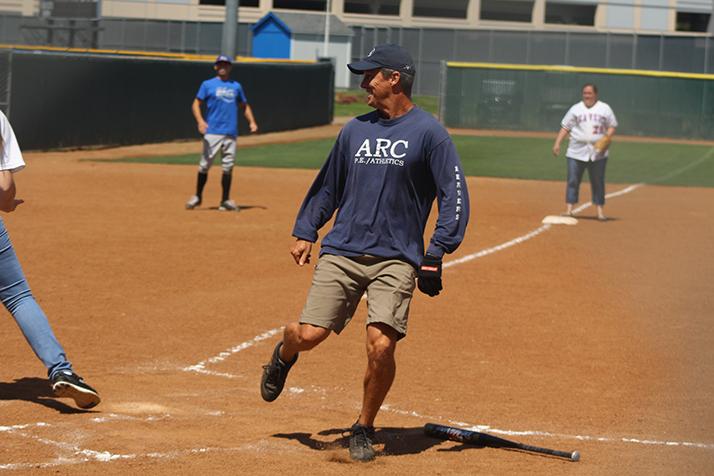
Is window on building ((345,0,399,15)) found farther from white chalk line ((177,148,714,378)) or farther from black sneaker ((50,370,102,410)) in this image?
black sneaker ((50,370,102,410))

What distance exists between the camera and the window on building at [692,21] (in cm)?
7400

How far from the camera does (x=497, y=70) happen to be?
39.3 metres

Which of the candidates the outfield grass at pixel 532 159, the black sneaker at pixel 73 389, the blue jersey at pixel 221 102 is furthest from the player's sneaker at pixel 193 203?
the black sneaker at pixel 73 389

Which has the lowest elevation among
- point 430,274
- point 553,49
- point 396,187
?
point 430,274

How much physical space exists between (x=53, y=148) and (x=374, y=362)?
21881 mm

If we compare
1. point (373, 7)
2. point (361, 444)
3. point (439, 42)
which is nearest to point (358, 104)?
point (439, 42)

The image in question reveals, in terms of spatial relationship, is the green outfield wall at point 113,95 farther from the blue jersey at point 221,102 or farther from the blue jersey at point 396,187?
the blue jersey at point 396,187

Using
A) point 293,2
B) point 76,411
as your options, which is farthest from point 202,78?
point 293,2

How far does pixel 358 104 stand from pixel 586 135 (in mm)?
31869

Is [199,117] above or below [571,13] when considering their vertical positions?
below

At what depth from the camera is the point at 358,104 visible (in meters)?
49.3

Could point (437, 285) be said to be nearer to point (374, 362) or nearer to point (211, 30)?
point (374, 362)

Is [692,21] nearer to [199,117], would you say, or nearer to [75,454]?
[199,117]

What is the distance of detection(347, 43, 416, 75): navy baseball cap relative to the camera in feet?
21.4
